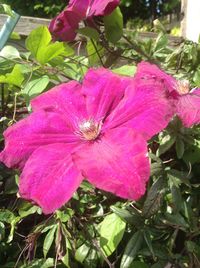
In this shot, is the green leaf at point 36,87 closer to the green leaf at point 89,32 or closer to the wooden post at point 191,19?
the green leaf at point 89,32

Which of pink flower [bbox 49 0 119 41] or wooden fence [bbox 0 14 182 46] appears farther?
wooden fence [bbox 0 14 182 46]

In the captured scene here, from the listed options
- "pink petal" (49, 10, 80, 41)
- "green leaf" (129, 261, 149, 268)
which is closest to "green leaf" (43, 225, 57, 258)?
"green leaf" (129, 261, 149, 268)

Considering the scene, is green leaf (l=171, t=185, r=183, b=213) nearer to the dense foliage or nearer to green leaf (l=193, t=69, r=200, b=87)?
the dense foliage

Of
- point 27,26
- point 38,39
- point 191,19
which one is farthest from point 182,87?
point 191,19

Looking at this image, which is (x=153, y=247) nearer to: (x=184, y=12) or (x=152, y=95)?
(x=152, y=95)

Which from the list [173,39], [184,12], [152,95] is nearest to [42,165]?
[152,95]

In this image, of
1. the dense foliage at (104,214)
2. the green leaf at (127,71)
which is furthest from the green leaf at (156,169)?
the green leaf at (127,71)
